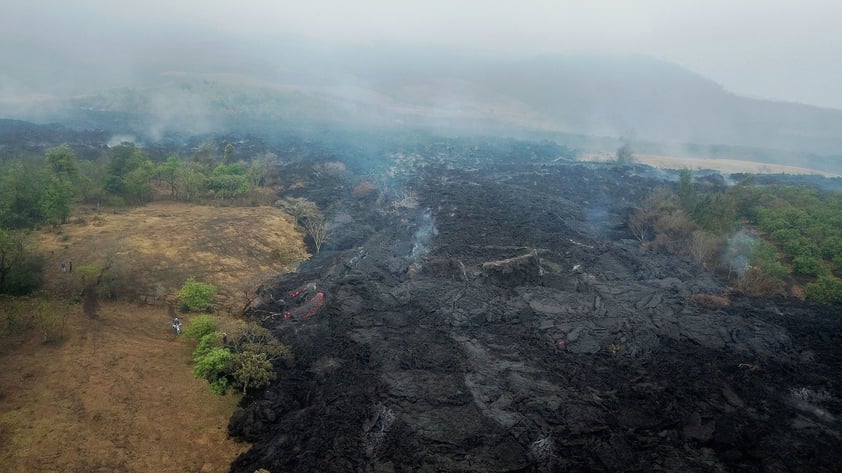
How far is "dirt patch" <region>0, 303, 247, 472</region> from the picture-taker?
59.8 ft

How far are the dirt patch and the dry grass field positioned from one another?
0.05 m

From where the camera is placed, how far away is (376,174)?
232 ft

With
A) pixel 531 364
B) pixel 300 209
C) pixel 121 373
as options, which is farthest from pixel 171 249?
pixel 531 364

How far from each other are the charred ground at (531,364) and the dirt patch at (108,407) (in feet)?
7.38

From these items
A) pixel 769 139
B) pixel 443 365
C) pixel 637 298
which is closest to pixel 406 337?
pixel 443 365

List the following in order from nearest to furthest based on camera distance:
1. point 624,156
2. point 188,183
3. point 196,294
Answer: point 196,294 < point 188,183 < point 624,156

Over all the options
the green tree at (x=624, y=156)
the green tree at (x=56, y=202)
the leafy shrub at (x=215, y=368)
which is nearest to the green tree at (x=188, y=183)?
the green tree at (x=56, y=202)

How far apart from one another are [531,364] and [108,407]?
21.6m

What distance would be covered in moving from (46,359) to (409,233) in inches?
1168

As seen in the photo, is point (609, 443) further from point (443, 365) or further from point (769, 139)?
point (769, 139)

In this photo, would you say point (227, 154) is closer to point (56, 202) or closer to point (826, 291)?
point (56, 202)

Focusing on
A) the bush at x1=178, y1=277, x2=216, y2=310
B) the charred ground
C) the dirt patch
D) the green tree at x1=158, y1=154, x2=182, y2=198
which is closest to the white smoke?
the charred ground

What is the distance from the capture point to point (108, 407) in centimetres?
2075

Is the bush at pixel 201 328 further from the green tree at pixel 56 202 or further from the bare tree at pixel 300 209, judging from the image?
the bare tree at pixel 300 209
